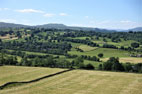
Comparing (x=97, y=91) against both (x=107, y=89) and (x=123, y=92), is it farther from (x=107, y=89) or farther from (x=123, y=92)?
(x=123, y=92)

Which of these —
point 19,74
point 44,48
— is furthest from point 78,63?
point 44,48

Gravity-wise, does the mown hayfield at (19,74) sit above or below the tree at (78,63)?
above

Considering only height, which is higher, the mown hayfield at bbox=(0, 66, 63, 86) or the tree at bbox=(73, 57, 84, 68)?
the mown hayfield at bbox=(0, 66, 63, 86)

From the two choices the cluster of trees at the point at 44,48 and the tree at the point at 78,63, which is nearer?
the tree at the point at 78,63

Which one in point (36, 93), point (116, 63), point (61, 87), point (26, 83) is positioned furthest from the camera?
point (116, 63)

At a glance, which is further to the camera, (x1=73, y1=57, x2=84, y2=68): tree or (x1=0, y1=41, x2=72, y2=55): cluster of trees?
(x1=0, y1=41, x2=72, y2=55): cluster of trees

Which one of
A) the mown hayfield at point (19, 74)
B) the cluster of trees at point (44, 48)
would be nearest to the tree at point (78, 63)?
the mown hayfield at point (19, 74)

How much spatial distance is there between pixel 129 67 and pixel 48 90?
58.2 m

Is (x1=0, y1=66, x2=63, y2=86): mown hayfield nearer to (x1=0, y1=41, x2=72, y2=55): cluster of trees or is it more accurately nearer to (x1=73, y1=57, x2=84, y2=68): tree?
(x1=73, y1=57, x2=84, y2=68): tree

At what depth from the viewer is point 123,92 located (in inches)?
1590

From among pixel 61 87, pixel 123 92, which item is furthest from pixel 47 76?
pixel 123 92

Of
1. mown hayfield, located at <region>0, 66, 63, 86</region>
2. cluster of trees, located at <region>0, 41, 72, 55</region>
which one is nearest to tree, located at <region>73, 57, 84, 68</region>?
mown hayfield, located at <region>0, 66, 63, 86</region>

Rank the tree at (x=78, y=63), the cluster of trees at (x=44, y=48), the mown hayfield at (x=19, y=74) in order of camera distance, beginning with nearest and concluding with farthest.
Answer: the mown hayfield at (x=19, y=74) → the tree at (x=78, y=63) → the cluster of trees at (x=44, y=48)

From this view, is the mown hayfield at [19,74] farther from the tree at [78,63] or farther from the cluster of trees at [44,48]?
the cluster of trees at [44,48]
